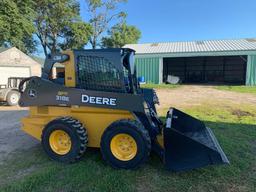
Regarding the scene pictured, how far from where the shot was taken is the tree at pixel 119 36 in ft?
118

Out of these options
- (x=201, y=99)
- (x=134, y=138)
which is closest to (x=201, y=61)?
(x=201, y=99)

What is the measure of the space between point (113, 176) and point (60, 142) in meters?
1.23

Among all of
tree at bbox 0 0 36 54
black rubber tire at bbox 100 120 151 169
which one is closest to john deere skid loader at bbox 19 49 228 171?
black rubber tire at bbox 100 120 151 169

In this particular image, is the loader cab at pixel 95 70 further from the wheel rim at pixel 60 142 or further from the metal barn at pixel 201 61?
the metal barn at pixel 201 61

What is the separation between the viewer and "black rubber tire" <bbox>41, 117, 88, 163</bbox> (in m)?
3.62

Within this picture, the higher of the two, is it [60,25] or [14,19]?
[60,25]

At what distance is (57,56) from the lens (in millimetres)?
3906

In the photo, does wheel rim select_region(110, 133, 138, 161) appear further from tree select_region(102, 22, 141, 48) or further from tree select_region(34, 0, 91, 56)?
tree select_region(102, 22, 141, 48)

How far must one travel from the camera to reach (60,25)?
29.7 m

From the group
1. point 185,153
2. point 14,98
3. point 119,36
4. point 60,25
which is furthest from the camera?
point 119,36

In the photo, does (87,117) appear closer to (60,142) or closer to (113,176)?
(60,142)

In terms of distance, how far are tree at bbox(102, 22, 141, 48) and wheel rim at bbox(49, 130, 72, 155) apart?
33.4 metres

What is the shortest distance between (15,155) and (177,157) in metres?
3.11

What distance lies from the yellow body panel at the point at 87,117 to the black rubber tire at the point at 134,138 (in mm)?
237
